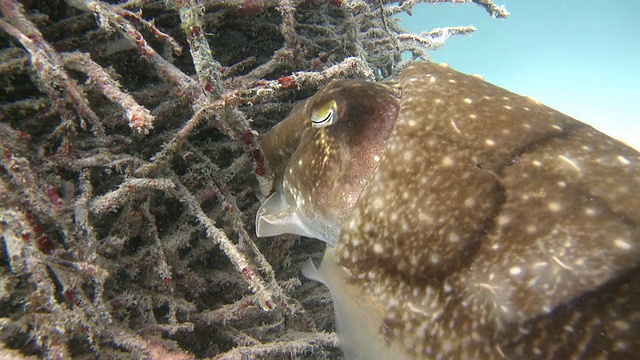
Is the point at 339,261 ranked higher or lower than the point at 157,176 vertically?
lower

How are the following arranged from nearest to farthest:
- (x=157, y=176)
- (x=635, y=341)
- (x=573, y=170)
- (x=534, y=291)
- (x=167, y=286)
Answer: (x=635, y=341) → (x=534, y=291) → (x=573, y=170) → (x=167, y=286) → (x=157, y=176)

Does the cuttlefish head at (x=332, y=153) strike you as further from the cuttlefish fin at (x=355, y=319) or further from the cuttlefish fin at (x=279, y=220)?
the cuttlefish fin at (x=355, y=319)

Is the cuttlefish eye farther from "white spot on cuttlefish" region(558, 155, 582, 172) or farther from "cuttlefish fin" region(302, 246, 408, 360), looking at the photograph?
"white spot on cuttlefish" region(558, 155, 582, 172)

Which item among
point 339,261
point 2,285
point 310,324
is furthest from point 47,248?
point 310,324

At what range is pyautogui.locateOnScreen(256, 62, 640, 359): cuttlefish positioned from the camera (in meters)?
1.43

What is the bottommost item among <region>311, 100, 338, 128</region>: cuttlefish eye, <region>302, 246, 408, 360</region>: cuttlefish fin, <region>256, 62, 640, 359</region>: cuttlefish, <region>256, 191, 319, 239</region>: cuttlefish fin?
<region>302, 246, 408, 360</region>: cuttlefish fin

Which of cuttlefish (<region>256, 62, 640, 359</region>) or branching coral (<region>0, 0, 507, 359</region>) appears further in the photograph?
branching coral (<region>0, 0, 507, 359</region>)

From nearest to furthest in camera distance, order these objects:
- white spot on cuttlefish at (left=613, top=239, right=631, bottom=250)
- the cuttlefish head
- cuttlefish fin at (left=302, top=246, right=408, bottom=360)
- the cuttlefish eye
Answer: white spot on cuttlefish at (left=613, top=239, right=631, bottom=250) → cuttlefish fin at (left=302, top=246, right=408, bottom=360) → the cuttlefish head → the cuttlefish eye

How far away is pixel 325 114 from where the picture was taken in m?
2.27

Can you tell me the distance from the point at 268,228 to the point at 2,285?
1.47 meters

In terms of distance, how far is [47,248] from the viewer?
1930mm

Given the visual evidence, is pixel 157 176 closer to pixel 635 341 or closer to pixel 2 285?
pixel 2 285

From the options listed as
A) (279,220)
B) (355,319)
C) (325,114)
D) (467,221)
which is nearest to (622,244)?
(467,221)

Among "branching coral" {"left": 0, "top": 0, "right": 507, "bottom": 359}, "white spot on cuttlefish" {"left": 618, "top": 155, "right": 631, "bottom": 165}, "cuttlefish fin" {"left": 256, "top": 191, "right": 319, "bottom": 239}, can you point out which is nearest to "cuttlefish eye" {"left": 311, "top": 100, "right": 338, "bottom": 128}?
"branching coral" {"left": 0, "top": 0, "right": 507, "bottom": 359}
